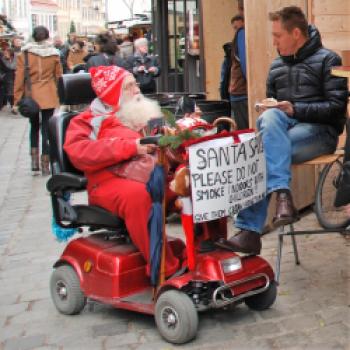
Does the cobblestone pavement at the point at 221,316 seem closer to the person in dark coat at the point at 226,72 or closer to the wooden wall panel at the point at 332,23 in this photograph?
the wooden wall panel at the point at 332,23

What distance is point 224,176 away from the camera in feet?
13.2

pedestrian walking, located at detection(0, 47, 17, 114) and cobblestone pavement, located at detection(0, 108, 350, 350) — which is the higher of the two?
pedestrian walking, located at detection(0, 47, 17, 114)

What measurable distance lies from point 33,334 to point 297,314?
61.0 inches

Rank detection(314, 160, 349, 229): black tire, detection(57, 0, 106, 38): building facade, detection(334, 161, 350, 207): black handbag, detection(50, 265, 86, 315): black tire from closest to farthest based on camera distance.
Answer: detection(334, 161, 350, 207): black handbag, detection(50, 265, 86, 315): black tire, detection(314, 160, 349, 229): black tire, detection(57, 0, 106, 38): building facade

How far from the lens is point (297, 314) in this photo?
→ 14.3 feet

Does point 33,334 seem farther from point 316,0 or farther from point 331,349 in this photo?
point 316,0

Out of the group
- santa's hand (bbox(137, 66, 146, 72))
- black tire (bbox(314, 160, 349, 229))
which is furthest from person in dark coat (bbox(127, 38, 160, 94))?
black tire (bbox(314, 160, 349, 229))

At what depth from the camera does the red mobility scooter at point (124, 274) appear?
4004 millimetres

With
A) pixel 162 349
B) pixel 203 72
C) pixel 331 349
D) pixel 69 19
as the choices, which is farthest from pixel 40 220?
pixel 69 19

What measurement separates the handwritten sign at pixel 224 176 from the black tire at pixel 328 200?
4.23 ft

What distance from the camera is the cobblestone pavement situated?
13.4 feet

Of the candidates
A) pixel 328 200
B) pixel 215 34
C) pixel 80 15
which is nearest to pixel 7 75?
pixel 215 34

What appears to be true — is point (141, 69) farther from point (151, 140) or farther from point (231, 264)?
point (231, 264)

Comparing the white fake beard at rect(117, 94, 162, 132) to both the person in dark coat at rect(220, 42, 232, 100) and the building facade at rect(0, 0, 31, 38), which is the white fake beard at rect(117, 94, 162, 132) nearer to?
the person in dark coat at rect(220, 42, 232, 100)
